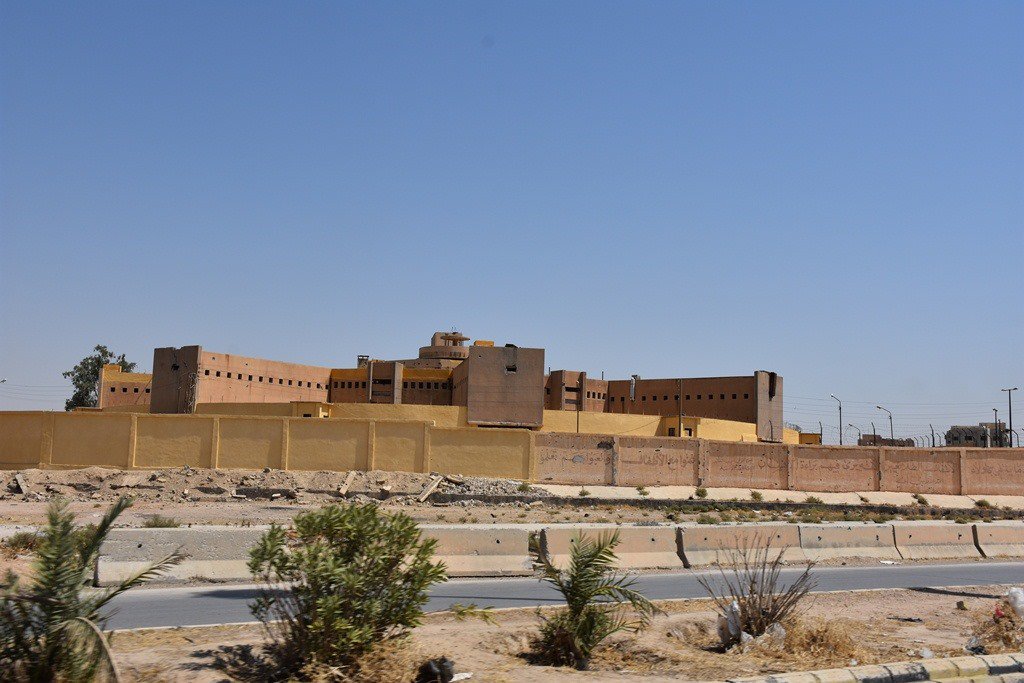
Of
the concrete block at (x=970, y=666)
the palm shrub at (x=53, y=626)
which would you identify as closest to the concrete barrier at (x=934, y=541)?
the concrete block at (x=970, y=666)

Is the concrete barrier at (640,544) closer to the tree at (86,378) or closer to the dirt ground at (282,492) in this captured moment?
the dirt ground at (282,492)

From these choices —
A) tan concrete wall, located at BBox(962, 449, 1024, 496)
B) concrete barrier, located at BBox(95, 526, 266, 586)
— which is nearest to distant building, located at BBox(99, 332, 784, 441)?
tan concrete wall, located at BBox(962, 449, 1024, 496)

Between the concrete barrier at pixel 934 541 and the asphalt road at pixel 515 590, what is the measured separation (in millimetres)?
656

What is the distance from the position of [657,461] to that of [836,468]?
28.9 feet

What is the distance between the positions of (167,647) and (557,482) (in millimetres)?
32403

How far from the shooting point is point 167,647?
8531 mm

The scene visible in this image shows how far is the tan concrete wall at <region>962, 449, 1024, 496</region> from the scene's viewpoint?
43.8 metres

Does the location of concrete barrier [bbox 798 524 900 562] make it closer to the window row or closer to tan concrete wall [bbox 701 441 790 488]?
tan concrete wall [bbox 701 441 790 488]

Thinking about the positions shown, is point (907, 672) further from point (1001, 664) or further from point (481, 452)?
point (481, 452)

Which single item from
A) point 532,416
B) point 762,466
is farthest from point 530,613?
point 532,416

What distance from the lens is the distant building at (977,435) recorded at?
74.6 meters

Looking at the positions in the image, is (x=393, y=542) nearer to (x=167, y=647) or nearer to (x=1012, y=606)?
(x=167, y=647)

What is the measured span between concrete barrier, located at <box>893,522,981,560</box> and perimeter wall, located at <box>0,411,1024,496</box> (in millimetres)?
21291

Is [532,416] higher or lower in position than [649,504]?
higher
